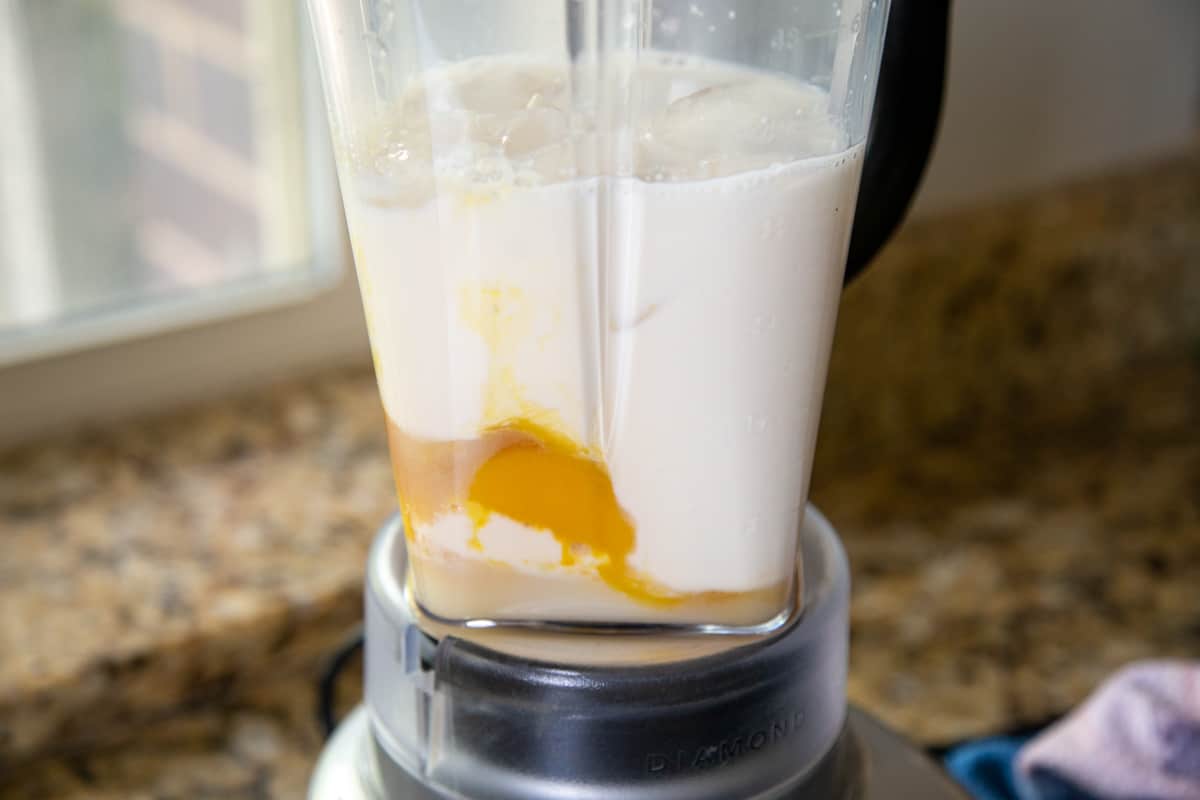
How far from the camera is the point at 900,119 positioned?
1.35ft

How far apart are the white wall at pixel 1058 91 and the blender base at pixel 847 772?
589 millimetres

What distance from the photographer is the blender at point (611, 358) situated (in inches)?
13.6

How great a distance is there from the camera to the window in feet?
2.43

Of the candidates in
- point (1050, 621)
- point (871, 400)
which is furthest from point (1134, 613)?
point (871, 400)

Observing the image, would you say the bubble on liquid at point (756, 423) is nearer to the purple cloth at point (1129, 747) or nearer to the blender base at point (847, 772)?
the blender base at point (847, 772)

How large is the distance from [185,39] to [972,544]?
1.89 feet

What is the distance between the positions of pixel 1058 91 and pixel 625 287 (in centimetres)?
77

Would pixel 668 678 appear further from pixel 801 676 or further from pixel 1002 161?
pixel 1002 161

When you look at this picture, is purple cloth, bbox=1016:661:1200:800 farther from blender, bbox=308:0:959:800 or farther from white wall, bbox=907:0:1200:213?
white wall, bbox=907:0:1200:213

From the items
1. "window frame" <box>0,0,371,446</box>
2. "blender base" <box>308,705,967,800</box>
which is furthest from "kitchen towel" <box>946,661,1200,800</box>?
"window frame" <box>0,0,371,446</box>

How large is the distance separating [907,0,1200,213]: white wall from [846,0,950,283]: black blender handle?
552 millimetres

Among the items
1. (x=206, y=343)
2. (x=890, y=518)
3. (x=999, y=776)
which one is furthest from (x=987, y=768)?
(x=206, y=343)

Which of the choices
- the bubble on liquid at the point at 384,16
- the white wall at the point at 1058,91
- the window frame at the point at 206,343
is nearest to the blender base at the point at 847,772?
the bubble on liquid at the point at 384,16

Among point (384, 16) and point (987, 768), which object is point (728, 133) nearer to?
point (384, 16)
